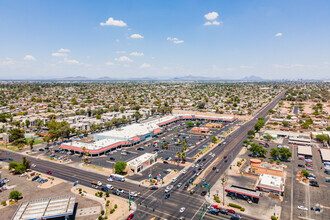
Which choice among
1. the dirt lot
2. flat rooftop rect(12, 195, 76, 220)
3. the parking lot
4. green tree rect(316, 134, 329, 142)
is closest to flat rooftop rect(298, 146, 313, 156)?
green tree rect(316, 134, 329, 142)

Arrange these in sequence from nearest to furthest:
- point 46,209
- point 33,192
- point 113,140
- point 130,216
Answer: point 130,216, point 46,209, point 33,192, point 113,140

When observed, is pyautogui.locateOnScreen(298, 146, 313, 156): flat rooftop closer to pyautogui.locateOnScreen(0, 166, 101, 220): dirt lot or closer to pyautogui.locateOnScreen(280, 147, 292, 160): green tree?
pyautogui.locateOnScreen(280, 147, 292, 160): green tree

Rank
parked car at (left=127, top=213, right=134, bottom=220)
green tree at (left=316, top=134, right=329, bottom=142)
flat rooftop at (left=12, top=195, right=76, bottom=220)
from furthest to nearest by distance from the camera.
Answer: green tree at (left=316, top=134, right=329, bottom=142)
parked car at (left=127, top=213, right=134, bottom=220)
flat rooftop at (left=12, top=195, right=76, bottom=220)

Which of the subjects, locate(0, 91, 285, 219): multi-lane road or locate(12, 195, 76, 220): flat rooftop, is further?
locate(0, 91, 285, 219): multi-lane road

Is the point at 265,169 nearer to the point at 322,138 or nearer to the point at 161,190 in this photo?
the point at 161,190

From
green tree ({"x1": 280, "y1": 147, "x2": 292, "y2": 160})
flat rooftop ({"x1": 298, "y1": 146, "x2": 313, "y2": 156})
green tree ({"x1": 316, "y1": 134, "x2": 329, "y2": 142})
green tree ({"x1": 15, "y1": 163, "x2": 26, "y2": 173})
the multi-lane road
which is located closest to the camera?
the multi-lane road

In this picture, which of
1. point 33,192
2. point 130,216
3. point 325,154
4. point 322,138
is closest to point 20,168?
point 33,192

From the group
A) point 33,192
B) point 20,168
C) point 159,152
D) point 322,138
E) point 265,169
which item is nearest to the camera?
point 33,192

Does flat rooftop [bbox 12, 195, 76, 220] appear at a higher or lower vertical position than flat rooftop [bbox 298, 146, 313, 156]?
higher
